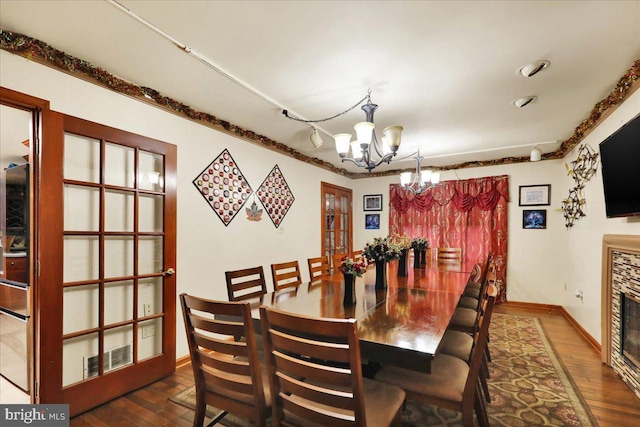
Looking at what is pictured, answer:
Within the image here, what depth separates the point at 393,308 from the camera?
185cm

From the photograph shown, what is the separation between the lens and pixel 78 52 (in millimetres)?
1955

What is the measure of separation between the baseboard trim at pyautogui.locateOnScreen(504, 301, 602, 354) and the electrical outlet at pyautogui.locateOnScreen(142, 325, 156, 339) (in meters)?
4.21

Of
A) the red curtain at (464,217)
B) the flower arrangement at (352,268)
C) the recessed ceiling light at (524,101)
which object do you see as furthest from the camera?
the red curtain at (464,217)

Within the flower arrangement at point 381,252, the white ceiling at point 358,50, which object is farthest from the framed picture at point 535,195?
the flower arrangement at point 381,252

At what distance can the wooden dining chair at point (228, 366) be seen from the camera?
1.34m

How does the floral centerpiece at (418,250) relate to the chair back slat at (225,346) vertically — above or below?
above

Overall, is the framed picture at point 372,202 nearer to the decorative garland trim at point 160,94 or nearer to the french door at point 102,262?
the decorative garland trim at point 160,94

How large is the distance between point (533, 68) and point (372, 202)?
4.02 m

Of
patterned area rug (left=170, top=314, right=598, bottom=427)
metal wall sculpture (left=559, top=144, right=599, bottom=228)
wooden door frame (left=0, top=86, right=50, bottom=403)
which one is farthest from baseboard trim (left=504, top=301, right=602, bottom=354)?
wooden door frame (left=0, top=86, right=50, bottom=403)

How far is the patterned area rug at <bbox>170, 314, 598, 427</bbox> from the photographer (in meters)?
1.95

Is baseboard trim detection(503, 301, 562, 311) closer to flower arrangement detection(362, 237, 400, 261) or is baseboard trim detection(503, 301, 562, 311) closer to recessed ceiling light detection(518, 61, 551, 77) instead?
flower arrangement detection(362, 237, 400, 261)

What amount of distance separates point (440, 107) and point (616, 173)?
1.51m

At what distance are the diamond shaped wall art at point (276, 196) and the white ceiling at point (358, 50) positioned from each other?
1012 millimetres

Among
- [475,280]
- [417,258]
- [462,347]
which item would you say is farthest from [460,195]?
[462,347]
